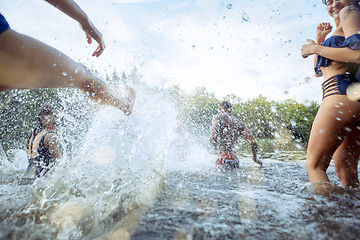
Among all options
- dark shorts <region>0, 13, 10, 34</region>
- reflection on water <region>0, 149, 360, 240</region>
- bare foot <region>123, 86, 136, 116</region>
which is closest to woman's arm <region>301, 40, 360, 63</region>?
reflection on water <region>0, 149, 360, 240</region>

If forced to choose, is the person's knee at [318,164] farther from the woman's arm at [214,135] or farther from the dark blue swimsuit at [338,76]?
the woman's arm at [214,135]

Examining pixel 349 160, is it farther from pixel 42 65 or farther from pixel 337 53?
pixel 42 65

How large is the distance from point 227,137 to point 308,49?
2.60 metres

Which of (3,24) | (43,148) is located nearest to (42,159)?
(43,148)

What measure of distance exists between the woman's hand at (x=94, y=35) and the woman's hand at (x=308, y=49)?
6.56 ft

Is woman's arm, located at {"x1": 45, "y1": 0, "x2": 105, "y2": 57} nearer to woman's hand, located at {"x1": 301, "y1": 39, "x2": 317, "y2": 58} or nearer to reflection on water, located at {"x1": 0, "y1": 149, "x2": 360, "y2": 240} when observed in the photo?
reflection on water, located at {"x1": 0, "y1": 149, "x2": 360, "y2": 240}

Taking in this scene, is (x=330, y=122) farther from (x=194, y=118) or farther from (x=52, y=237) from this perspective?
(x=194, y=118)

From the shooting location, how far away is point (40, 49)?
142 centimetres

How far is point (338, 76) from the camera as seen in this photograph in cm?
161

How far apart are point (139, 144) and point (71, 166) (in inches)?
31.8

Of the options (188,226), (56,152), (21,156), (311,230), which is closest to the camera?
(311,230)

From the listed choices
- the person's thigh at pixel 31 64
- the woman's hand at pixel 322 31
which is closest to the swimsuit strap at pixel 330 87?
the woman's hand at pixel 322 31

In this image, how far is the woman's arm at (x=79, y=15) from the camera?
1591mm

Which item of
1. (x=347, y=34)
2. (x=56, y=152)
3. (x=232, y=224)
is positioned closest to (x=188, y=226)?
(x=232, y=224)
